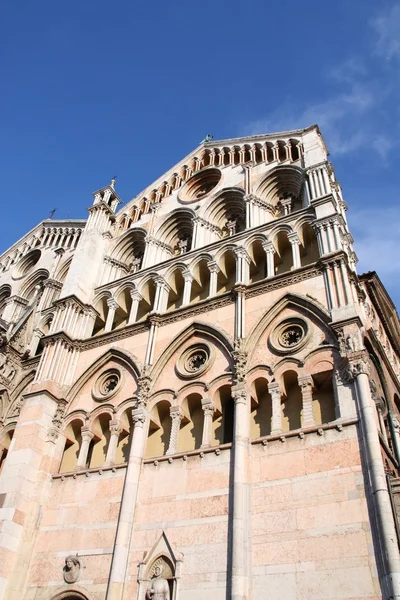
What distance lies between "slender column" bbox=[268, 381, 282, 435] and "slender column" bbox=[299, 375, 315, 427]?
681 mm

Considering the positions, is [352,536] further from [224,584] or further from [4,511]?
[4,511]

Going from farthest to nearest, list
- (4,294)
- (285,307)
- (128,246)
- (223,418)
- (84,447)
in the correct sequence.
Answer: (4,294)
(128,246)
(84,447)
(285,307)
(223,418)

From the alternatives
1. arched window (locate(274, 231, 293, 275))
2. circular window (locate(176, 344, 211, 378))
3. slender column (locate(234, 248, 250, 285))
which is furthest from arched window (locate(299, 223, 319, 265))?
circular window (locate(176, 344, 211, 378))

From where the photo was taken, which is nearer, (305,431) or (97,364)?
(305,431)

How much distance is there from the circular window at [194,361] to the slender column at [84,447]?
3832mm

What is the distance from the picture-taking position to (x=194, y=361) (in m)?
17.1

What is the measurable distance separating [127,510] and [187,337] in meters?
5.80

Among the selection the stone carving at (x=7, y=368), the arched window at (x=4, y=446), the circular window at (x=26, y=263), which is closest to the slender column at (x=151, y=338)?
the arched window at (x=4, y=446)

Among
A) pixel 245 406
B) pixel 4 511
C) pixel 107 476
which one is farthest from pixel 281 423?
pixel 4 511

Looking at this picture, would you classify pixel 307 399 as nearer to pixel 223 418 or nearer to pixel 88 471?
pixel 223 418

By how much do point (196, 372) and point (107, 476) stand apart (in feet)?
13.3

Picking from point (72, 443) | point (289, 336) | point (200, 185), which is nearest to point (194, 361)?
point (289, 336)

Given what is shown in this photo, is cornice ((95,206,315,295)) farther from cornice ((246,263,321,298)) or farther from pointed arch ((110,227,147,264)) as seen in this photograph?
cornice ((246,263,321,298))

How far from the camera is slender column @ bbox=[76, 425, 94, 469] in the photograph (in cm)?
1690
